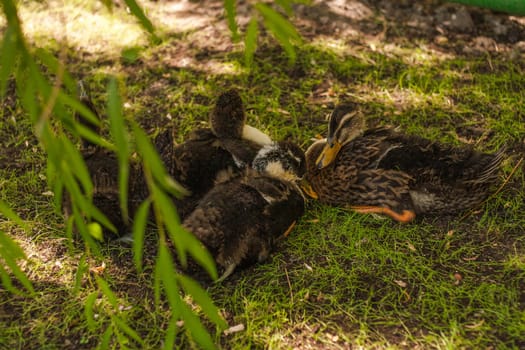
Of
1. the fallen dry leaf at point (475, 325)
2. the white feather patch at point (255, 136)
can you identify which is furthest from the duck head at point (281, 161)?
the fallen dry leaf at point (475, 325)

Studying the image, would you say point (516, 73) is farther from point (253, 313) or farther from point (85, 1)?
point (85, 1)

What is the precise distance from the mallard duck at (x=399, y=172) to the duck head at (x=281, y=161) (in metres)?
0.18

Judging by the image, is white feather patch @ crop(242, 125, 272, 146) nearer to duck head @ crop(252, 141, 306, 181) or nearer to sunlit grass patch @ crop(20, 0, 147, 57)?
duck head @ crop(252, 141, 306, 181)

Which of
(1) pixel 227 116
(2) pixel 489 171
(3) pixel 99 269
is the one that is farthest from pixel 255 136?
(2) pixel 489 171

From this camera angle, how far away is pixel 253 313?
2881 millimetres

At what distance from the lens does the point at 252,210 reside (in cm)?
304

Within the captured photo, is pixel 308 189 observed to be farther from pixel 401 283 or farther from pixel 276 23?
pixel 276 23

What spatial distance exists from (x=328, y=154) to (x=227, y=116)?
0.71 meters

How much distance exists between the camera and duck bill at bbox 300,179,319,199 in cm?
354

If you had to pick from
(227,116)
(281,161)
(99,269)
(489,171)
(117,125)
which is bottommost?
(99,269)

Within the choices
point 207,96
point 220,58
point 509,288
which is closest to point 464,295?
point 509,288

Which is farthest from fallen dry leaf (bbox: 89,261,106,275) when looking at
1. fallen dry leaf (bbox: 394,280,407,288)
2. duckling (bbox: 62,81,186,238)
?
fallen dry leaf (bbox: 394,280,407,288)

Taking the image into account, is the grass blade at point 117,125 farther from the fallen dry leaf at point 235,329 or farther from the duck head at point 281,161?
the duck head at point 281,161

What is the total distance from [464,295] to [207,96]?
2.46 m
